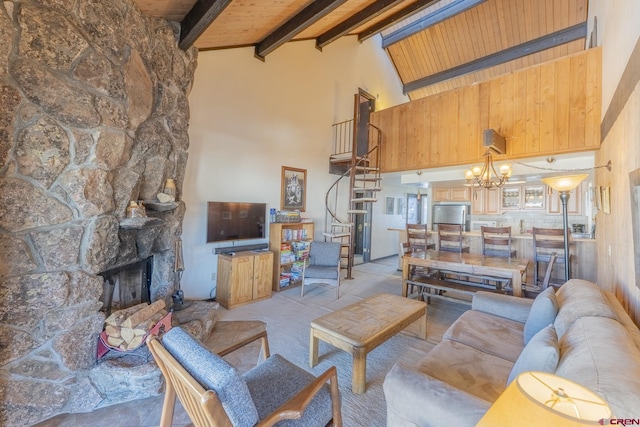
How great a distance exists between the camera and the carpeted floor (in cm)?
184

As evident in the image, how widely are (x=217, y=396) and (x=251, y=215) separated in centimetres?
355

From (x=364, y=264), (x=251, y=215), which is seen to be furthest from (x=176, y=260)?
(x=364, y=264)

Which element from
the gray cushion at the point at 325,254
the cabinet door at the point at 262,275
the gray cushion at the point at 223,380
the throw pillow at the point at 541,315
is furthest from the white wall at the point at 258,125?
the throw pillow at the point at 541,315

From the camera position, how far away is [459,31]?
261 inches

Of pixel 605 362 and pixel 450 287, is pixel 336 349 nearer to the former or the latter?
pixel 450 287

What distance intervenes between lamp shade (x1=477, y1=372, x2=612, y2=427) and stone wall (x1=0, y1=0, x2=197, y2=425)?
256 centimetres

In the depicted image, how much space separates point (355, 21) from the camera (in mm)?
4871

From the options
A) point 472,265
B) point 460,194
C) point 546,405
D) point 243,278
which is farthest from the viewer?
point 460,194

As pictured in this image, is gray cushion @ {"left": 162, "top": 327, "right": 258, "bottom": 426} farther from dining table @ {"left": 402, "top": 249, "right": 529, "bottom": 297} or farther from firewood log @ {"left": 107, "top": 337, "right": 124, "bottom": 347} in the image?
dining table @ {"left": 402, "top": 249, "right": 529, "bottom": 297}

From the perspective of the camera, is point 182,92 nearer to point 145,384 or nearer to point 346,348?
point 145,384

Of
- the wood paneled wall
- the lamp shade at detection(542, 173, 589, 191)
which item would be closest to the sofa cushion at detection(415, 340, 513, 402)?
the lamp shade at detection(542, 173, 589, 191)

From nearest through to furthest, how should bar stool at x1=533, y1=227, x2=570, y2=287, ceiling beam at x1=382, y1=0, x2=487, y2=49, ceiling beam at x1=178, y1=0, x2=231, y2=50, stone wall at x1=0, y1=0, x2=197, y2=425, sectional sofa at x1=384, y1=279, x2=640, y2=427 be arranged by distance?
sectional sofa at x1=384, y1=279, x2=640, y2=427, stone wall at x1=0, y1=0, x2=197, y2=425, ceiling beam at x1=178, y1=0, x2=231, y2=50, bar stool at x1=533, y1=227, x2=570, y2=287, ceiling beam at x1=382, y1=0, x2=487, y2=49

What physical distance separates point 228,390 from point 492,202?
7.30 metres

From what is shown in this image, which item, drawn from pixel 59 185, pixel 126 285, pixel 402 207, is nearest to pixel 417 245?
pixel 402 207
